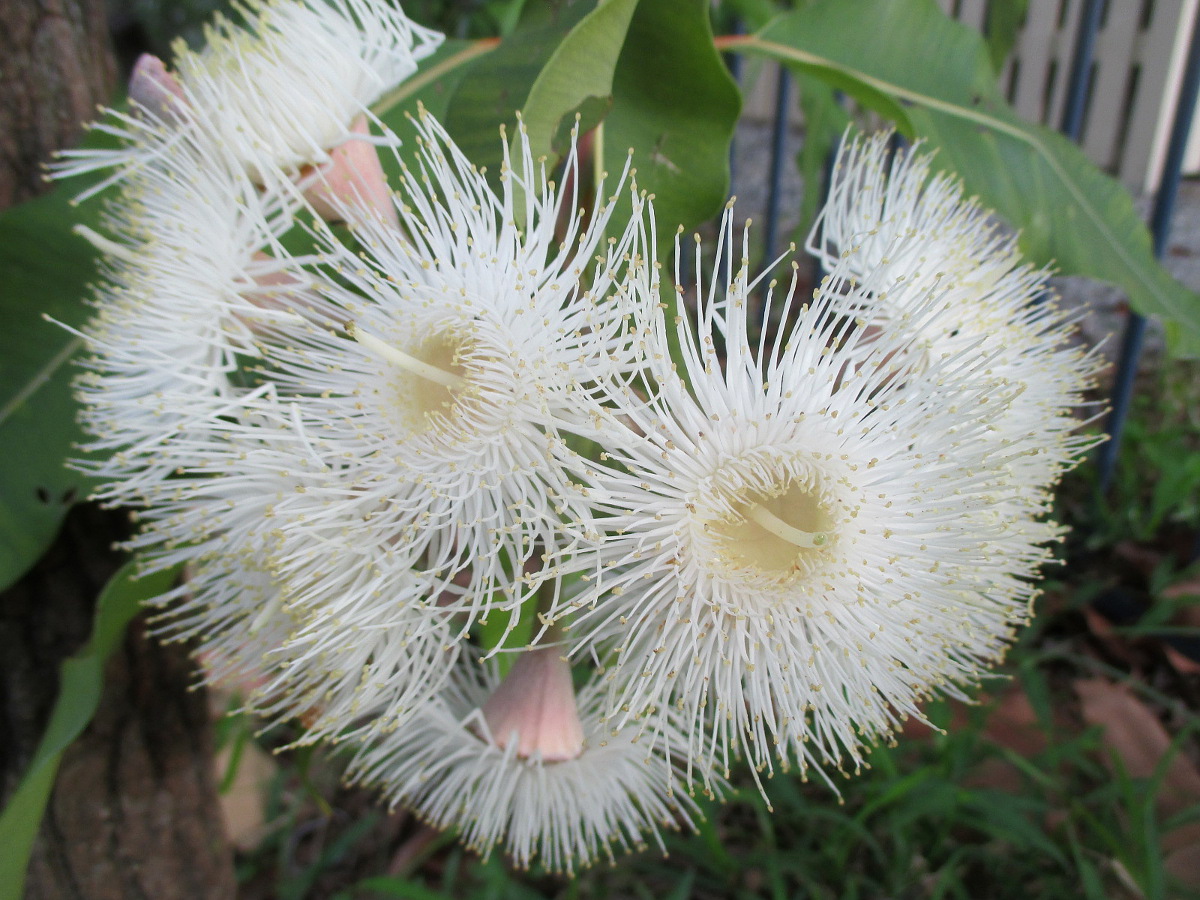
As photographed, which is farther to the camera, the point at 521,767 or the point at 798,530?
the point at 521,767

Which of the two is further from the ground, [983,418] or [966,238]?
[966,238]

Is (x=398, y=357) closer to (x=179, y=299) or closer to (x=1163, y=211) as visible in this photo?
(x=179, y=299)

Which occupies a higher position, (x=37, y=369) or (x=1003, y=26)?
(x=1003, y=26)

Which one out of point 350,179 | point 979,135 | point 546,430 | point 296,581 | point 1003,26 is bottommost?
point 296,581

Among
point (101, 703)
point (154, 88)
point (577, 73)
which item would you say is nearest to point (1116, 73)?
point (577, 73)

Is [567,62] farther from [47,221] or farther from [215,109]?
[47,221]

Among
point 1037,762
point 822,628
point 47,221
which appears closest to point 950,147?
point 822,628

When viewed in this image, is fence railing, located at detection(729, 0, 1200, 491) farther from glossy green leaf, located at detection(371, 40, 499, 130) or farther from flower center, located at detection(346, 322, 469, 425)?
flower center, located at detection(346, 322, 469, 425)
